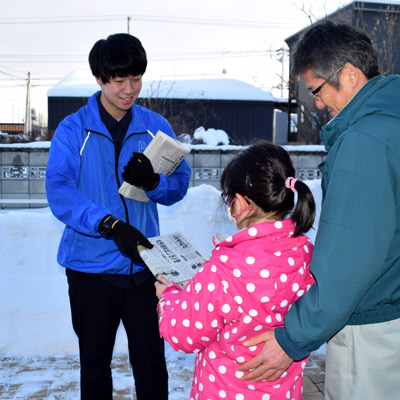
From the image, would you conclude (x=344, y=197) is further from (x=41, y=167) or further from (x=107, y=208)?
(x=41, y=167)

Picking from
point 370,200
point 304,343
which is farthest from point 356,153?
point 304,343

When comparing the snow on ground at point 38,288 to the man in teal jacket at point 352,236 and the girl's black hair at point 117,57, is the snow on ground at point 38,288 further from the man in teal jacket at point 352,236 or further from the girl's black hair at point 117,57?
the man in teal jacket at point 352,236

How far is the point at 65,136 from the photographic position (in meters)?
2.43

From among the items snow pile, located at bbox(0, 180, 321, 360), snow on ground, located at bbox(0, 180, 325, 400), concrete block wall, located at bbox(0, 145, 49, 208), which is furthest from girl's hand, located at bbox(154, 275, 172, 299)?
concrete block wall, located at bbox(0, 145, 49, 208)

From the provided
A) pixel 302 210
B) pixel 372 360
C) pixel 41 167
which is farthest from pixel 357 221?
pixel 41 167

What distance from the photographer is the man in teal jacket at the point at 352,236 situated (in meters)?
1.38

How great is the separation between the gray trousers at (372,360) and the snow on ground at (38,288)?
2.34m

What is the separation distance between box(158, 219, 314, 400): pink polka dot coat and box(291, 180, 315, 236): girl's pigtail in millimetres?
29

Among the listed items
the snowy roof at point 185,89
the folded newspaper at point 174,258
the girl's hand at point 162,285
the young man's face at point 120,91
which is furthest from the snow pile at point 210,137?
the girl's hand at point 162,285

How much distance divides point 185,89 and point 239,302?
60.6 feet

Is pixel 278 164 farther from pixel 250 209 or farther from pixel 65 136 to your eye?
pixel 65 136

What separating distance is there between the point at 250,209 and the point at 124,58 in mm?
1188

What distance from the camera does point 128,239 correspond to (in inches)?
88.0

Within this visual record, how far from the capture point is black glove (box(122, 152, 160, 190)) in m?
2.36
